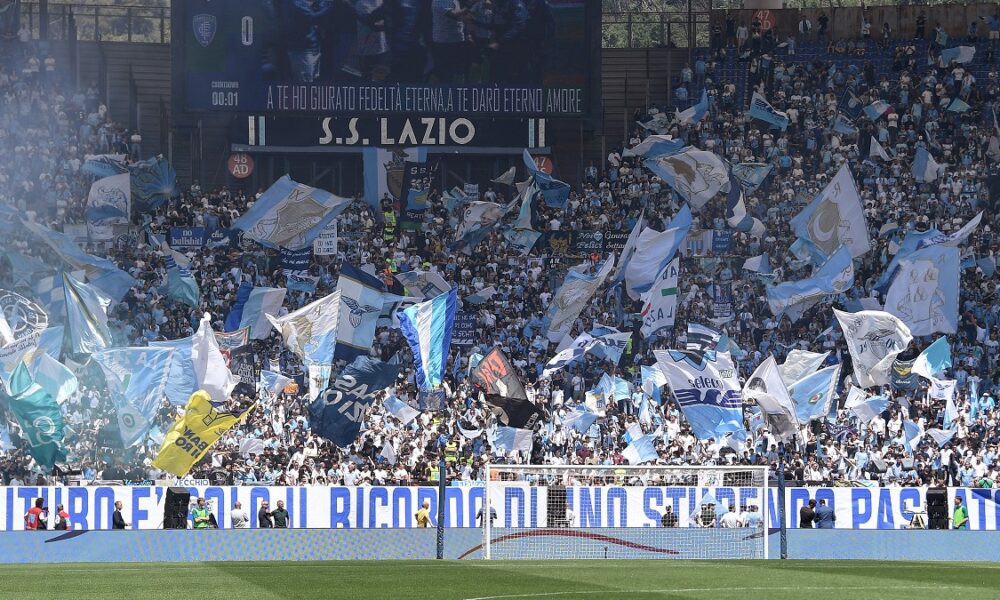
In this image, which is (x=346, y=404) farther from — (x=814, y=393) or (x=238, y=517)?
(x=814, y=393)

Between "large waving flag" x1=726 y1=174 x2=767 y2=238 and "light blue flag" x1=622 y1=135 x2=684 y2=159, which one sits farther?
"light blue flag" x1=622 y1=135 x2=684 y2=159

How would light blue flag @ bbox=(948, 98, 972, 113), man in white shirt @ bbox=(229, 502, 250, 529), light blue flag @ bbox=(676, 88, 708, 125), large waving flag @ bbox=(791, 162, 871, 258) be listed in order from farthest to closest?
light blue flag @ bbox=(948, 98, 972, 113)
light blue flag @ bbox=(676, 88, 708, 125)
large waving flag @ bbox=(791, 162, 871, 258)
man in white shirt @ bbox=(229, 502, 250, 529)

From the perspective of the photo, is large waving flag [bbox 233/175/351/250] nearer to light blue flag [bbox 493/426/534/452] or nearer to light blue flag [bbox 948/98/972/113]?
light blue flag [bbox 493/426/534/452]

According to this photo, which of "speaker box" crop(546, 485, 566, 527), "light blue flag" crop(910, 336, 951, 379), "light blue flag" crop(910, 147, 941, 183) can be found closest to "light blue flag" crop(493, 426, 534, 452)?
"speaker box" crop(546, 485, 566, 527)

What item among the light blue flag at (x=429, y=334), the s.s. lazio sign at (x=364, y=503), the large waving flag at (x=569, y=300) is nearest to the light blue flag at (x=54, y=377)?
the s.s. lazio sign at (x=364, y=503)

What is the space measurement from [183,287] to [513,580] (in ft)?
83.7

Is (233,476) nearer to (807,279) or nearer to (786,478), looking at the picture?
(786,478)

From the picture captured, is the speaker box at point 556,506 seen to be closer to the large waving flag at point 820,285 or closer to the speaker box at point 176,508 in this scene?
the speaker box at point 176,508

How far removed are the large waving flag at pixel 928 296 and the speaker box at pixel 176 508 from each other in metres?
20.0

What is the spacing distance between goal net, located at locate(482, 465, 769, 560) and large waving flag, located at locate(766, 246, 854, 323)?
12.1 metres

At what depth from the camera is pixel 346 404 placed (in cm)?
3612

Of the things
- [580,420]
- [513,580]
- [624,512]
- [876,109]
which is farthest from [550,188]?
[513,580]

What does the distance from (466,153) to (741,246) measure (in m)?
9.08

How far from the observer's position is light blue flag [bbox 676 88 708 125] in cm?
5231
